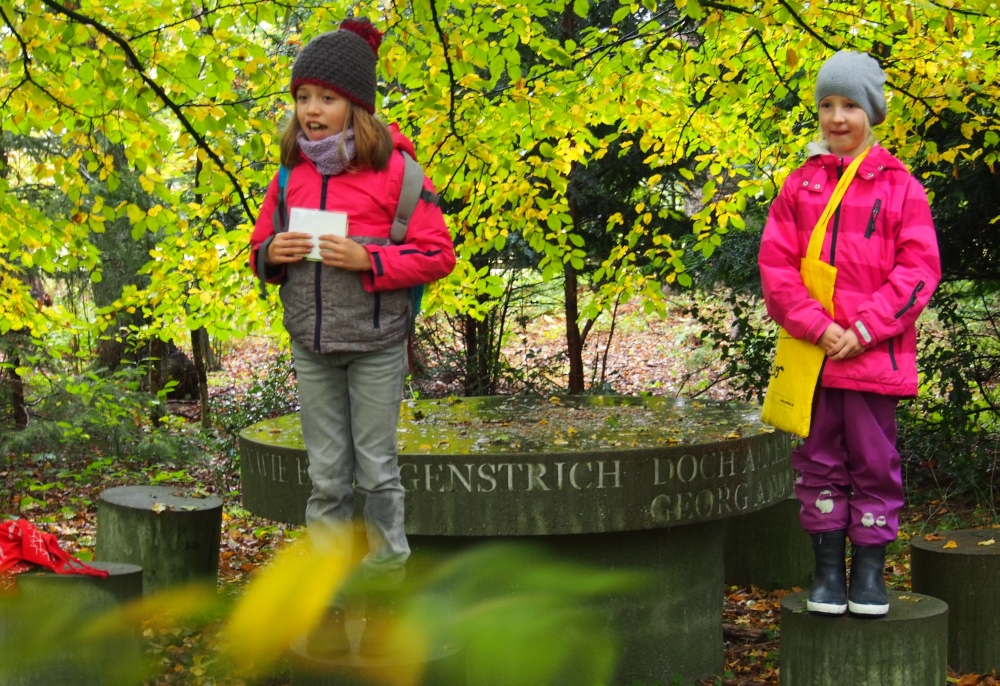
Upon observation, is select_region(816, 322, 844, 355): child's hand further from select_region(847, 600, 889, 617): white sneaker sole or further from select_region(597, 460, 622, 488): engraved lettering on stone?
select_region(597, 460, 622, 488): engraved lettering on stone

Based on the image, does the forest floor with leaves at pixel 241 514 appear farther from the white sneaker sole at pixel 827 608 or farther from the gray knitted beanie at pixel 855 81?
the gray knitted beanie at pixel 855 81

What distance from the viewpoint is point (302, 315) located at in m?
3.22

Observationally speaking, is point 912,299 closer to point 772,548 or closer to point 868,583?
point 868,583

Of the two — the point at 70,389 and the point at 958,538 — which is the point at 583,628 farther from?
the point at 70,389

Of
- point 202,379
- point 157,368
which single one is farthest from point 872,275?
point 157,368

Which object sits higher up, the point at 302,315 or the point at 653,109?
the point at 653,109

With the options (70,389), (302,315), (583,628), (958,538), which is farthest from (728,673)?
(70,389)

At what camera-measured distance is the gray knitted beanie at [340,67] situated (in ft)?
10.3

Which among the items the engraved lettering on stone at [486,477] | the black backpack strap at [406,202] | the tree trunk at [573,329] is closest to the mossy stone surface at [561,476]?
the engraved lettering on stone at [486,477]

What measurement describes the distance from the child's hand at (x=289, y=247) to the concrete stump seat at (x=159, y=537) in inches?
106

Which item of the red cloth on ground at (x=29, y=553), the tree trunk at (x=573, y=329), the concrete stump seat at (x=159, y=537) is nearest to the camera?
the red cloth on ground at (x=29, y=553)

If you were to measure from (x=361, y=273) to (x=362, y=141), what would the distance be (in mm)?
384

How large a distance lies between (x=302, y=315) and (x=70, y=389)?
5.85 m

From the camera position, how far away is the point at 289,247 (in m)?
3.12
